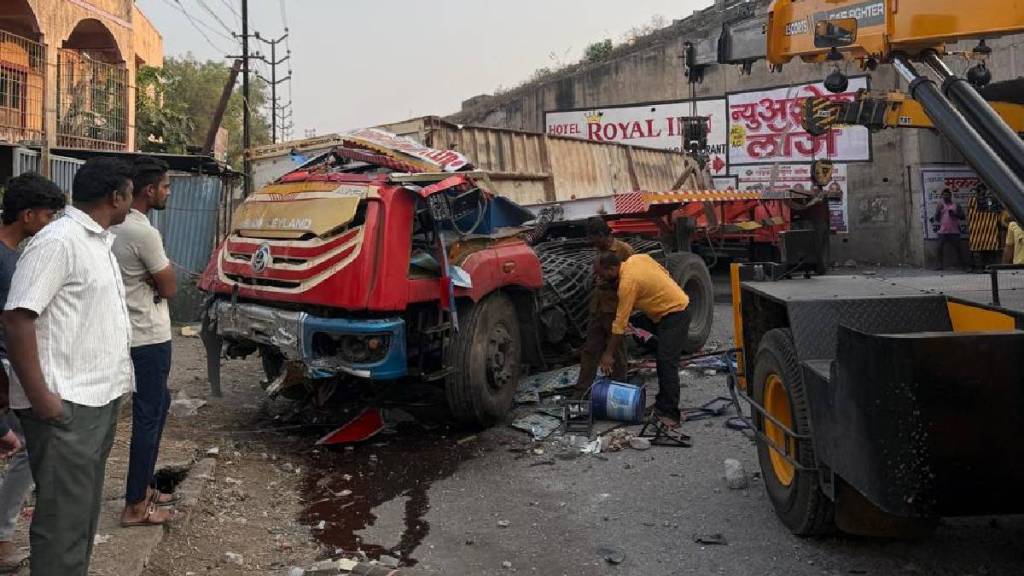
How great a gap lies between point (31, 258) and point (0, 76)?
11355 mm

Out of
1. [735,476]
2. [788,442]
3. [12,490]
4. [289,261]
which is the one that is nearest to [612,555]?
[788,442]

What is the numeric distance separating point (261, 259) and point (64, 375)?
10.00ft

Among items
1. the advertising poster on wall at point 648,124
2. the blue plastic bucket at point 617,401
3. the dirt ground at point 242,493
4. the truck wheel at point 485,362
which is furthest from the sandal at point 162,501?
the advertising poster on wall at point 648,124

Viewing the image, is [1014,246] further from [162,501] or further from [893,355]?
[162,501]

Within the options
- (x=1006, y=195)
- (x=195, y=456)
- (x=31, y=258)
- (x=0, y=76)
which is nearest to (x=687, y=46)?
(x=1006, y=195)

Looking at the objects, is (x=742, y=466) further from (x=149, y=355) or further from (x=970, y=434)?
(x=149, y=355)

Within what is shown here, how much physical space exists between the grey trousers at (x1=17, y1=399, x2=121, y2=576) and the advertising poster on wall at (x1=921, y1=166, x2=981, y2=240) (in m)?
18.6

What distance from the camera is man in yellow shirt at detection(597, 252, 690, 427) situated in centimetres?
634

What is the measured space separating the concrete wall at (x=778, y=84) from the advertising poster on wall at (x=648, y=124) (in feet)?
0.86

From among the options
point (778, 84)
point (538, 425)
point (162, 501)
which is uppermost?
point (778, 84)

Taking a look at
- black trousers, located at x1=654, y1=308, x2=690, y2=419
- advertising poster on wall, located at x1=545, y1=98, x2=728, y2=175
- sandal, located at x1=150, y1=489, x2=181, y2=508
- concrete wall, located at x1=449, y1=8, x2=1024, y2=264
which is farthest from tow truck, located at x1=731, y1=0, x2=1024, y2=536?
advertising poster on wall, located at x1=545, y1=98, x2=728, y2=175

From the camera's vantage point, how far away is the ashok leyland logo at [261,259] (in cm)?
582

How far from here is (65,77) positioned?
1375 cm

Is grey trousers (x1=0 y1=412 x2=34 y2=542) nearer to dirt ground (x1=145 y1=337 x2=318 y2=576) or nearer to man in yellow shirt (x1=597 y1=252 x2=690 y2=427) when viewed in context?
dirt ground (x1=145 y1=337 x2=318 y2=576)
